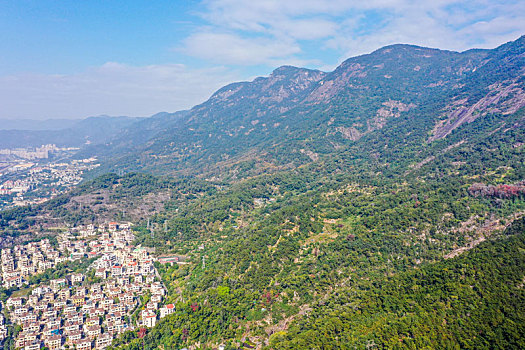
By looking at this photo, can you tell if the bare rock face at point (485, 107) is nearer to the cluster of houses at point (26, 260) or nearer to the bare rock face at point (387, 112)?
the bare rock face at point (387, 112)

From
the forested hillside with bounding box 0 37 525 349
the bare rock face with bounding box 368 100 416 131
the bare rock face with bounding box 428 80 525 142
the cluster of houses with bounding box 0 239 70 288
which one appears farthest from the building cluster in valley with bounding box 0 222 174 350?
the bare rock face with bounding box 368 100 416 131

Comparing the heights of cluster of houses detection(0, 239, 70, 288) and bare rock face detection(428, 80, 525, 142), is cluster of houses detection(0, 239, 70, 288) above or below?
below

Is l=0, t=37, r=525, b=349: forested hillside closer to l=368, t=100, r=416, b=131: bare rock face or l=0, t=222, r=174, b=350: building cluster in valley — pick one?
l=0, t=222, r=174, b=350: building cluster in valley

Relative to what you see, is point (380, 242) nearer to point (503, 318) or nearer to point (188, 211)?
point (503, 318)

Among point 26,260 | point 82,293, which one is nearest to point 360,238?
point 82,293

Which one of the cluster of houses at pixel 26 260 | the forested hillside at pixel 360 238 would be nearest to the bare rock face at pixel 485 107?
the forested hillside at pixel 360 238

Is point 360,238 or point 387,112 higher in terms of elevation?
point 387,112

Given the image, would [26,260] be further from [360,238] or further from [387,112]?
[387,112]

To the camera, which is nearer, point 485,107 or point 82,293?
point 82,293
